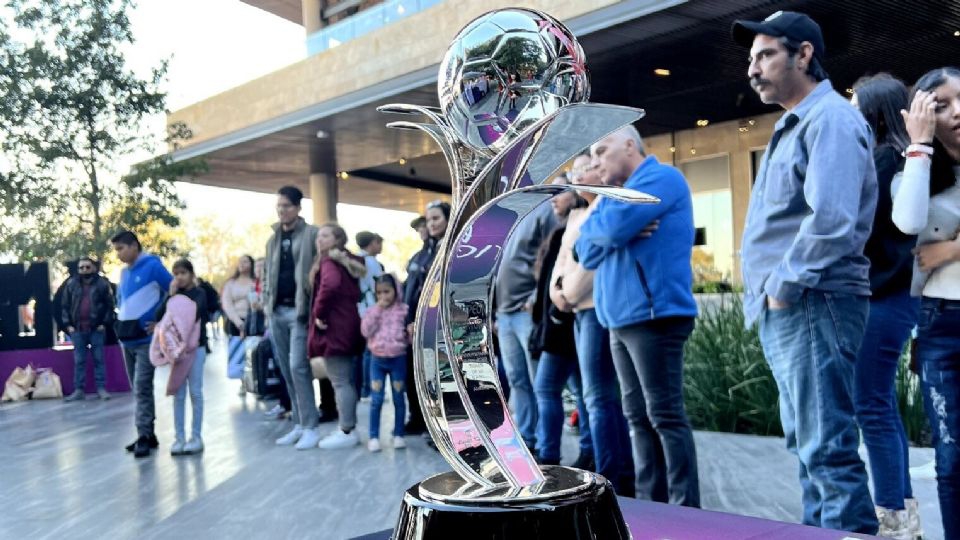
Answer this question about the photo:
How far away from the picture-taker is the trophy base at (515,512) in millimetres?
1114

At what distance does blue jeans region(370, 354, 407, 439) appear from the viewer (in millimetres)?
5441

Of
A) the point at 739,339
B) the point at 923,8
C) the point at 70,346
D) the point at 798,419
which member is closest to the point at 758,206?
the point at 798,419

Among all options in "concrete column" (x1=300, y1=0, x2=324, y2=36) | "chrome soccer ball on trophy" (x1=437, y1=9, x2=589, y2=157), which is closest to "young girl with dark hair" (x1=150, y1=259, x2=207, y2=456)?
"chrome soccer ball on trophy" (x1=437, y1=9, x2=589, y2=157)

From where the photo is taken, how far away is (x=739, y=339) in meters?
5.30

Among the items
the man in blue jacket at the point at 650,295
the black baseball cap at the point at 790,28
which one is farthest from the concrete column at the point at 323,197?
the black baseball cap at the point at 790,28

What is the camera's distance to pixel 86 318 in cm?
945

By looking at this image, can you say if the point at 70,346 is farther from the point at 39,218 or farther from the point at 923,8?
the point at 923,8

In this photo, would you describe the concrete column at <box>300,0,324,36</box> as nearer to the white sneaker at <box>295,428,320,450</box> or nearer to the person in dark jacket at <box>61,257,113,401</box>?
the person in dark jacket at <box>61,257,113,401</box>

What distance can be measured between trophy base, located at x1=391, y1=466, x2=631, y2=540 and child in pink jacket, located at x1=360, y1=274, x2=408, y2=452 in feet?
14.0

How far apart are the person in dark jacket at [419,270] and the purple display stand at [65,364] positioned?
18.4 feet

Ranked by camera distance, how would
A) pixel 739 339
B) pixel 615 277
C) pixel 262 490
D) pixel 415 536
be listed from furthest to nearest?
Answer: 1. pixel 739 339
2. pixel 262 490
3. pixel 615 277
4. pixel 415 536

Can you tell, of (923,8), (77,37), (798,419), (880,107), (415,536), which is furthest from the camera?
(77,37)

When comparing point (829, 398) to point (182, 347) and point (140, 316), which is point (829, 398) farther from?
point (140, 316)

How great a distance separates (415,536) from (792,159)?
5.48ft
